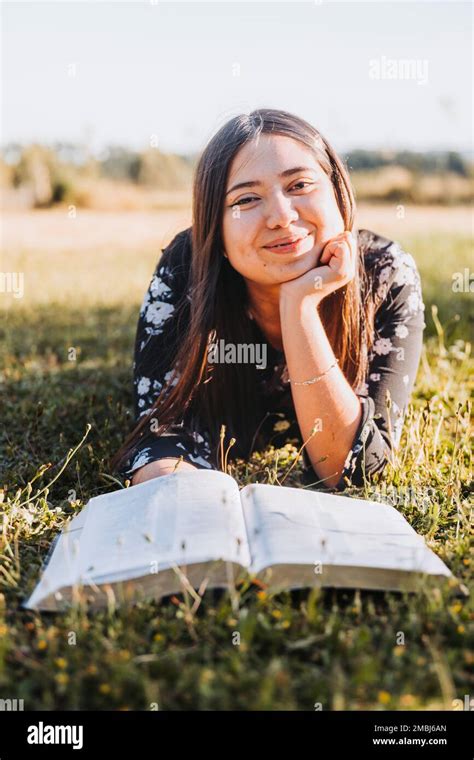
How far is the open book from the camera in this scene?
2.22m

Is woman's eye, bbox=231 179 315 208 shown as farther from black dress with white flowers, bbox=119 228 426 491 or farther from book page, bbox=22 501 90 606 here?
book page, bbox=22 501 90 606

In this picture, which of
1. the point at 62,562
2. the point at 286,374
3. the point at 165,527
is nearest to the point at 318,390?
the point at 286,374

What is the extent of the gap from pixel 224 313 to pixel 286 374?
0.43 meters

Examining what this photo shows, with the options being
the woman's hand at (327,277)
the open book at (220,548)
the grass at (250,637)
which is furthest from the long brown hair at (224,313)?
the open book at (220,548)

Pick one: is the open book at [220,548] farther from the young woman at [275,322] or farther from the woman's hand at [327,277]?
the woman's hand at [327,277]

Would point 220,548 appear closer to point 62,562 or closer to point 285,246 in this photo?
point 62,562

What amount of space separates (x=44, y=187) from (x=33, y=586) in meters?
19.6

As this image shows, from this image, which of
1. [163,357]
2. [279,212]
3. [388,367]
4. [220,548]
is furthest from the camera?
[163,357]

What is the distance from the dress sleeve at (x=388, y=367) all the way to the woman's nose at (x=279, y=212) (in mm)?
667

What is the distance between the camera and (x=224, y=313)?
3.56m

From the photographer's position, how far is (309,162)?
3166 millimetres

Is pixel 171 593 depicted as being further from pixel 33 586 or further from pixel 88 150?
pixel 88 150

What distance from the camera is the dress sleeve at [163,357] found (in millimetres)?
3232
